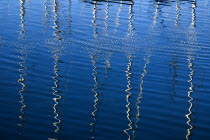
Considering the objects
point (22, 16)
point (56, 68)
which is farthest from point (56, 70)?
point (22, 16)

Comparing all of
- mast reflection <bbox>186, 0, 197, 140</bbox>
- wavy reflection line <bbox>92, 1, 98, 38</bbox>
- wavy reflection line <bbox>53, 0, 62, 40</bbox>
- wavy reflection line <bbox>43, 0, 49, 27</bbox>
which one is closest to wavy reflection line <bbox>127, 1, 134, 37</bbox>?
wavy reflection line <bbox>92, 1, 98, 38</bbox>

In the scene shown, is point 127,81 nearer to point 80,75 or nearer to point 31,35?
point 80,75

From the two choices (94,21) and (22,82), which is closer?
(22,82)

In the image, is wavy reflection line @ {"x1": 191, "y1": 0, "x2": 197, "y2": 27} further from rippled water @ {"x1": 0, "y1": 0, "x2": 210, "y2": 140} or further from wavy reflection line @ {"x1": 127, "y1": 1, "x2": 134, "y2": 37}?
wavy reflection line @ {"x1": 127, "y1": 1, "x2": 134, "y2": 37}

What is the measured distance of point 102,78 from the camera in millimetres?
12773

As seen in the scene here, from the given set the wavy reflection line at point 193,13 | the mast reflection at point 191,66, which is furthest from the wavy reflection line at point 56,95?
the wavy reflection line at point 193,13

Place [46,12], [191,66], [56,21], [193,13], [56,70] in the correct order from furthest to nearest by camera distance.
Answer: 1. [193,13]
2. [46,12]
3. [56,21]
4. [191,66]
5. [56,70]

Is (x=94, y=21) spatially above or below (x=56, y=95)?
above

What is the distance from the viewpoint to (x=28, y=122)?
30.9 feet

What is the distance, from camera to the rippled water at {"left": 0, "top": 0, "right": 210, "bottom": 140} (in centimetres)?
945

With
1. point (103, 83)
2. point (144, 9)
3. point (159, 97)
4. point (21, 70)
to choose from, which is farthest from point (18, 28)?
point (144, 9)

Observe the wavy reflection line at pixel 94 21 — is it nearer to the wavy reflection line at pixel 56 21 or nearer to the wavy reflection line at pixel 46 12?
the wavy reflection line at pixel 56 21

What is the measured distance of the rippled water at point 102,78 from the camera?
9453 mm

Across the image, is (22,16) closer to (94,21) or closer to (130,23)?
(94,21)
